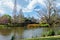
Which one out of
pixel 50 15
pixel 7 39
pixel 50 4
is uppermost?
pixel 50 4

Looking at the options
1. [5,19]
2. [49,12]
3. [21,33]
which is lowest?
[21,33]

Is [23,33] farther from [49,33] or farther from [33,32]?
[49,33]

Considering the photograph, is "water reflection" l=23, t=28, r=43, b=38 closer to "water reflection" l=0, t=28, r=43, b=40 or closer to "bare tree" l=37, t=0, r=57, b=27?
"water reflection" l=0, t=28, r=43, b=40

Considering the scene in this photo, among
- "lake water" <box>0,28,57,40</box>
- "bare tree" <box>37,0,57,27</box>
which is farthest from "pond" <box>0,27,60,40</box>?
"bare tree" <box>37,0,57,27</box>

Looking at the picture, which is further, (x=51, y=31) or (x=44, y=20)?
(x=44, y=20)

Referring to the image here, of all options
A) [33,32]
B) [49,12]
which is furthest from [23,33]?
[49,12]

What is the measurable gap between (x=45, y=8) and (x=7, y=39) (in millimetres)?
2306

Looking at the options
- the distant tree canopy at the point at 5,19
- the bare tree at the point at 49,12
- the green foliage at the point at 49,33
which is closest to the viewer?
the green foliage at the point at 49,33

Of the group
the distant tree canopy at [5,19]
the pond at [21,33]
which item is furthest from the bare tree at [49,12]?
the distant tree canopy at [5,19]

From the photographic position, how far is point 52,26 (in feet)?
27.5

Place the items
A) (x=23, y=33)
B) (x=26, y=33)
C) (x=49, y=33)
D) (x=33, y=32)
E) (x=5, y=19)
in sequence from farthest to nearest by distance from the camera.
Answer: (x=23, y=33) → (x=26, y=33) → (x=33, y=32) → (x=5, y=19) → (x=49, y=33)

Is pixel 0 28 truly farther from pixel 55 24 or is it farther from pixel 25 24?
pixel 55 24

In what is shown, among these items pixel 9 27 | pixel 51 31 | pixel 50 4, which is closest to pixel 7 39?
pixel 9 27

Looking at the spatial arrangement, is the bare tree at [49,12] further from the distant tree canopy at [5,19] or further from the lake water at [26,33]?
the distant tree canopy at [5,19]
